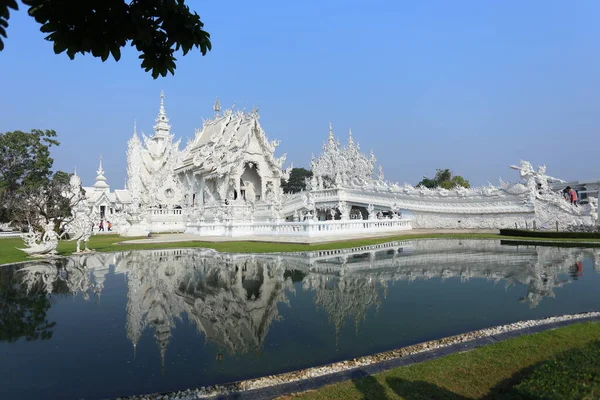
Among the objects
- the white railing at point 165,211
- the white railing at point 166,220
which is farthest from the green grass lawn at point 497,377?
the white railing at point 165,211

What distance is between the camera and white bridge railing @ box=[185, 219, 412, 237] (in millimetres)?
18750

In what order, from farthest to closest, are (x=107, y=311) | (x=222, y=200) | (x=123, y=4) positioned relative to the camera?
(x=222, y=200) < (x=107, y=311) < (x=123, y=4)

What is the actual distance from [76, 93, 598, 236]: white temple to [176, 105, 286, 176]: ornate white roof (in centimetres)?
9

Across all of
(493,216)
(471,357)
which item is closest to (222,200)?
(493,216)

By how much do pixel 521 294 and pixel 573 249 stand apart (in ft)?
27.5

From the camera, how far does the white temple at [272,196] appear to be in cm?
2181

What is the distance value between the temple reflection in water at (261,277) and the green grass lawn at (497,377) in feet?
5.49

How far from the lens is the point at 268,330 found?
5.26 meters

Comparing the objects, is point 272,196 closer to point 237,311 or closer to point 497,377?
point 237,311

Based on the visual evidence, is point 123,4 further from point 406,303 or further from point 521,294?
point 521,294

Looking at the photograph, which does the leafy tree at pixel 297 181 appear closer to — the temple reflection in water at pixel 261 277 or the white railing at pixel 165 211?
the white railing at pixel 165 211

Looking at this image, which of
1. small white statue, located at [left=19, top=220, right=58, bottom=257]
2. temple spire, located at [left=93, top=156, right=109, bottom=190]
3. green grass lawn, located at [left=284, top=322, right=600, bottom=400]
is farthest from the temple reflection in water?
temple spire, located at [left=93, top=156, right=109, bottom=190]

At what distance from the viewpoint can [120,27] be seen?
7.22 feet

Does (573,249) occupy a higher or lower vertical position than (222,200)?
lower
